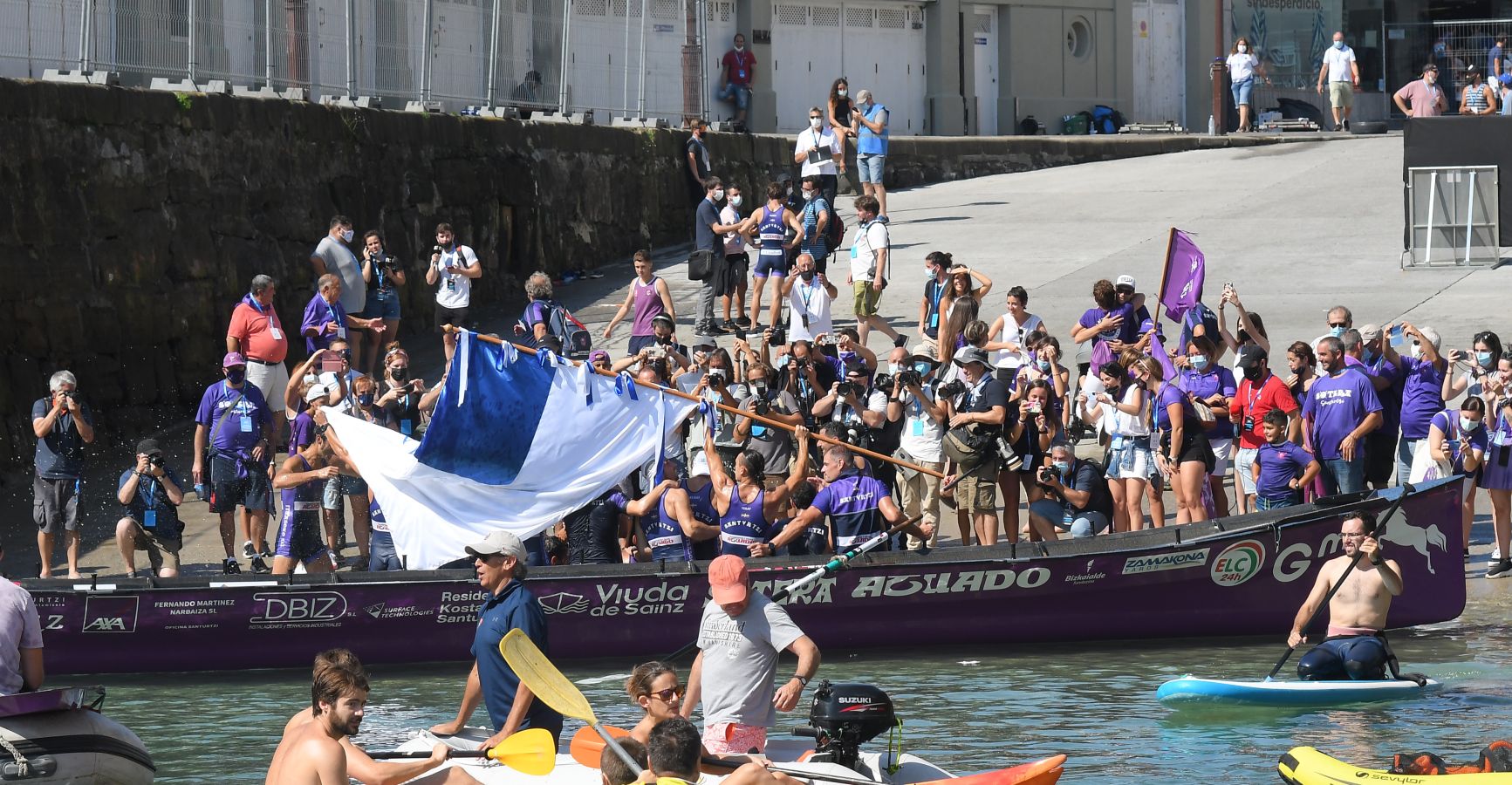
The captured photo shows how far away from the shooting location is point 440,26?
902 inches

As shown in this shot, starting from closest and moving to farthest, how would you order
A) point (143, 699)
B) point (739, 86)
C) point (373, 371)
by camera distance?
1. point (143, 699)
2. point (373, 371)
3. point (739, 86)

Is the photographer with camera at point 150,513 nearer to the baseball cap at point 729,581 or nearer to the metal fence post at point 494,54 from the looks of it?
the baseball cap at point 729,581

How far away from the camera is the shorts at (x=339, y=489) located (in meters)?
14.9

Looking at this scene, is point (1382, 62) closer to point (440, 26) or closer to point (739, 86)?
point (739, 86)

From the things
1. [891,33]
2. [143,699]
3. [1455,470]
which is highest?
[891,33]

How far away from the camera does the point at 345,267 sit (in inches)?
731

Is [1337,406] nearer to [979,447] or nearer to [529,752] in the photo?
[979,447]

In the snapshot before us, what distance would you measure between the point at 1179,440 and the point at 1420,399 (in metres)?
1.94

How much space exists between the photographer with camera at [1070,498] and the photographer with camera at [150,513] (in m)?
6.56

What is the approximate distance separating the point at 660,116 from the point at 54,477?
14.4m

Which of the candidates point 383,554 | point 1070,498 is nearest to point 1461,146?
point 1070,498

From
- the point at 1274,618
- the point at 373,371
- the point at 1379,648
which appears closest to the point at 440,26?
the point at 373,371

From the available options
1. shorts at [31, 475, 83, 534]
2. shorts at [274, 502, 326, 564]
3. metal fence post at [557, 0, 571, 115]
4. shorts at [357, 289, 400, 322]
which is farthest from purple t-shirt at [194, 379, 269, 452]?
metal fence post at [557, 0, 571, 115]

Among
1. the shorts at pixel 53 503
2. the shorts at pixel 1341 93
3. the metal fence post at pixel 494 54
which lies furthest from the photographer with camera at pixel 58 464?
the shorts at pixel 1341 93
